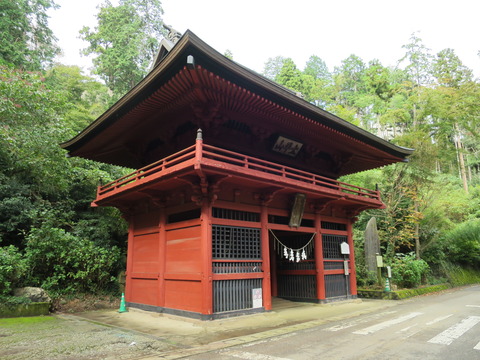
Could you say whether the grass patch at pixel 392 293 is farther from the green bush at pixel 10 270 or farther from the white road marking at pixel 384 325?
the green bush at pixel 10 270

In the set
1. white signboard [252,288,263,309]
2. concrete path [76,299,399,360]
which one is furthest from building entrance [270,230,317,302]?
white signboard [252,288,263,309]

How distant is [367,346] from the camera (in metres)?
6.41

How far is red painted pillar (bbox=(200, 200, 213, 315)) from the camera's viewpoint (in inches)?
349

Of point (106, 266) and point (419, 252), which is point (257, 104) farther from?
point (419, 252)

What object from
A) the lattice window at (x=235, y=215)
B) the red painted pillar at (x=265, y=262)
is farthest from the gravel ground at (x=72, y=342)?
the red painted pillar at (x=265, y=262)

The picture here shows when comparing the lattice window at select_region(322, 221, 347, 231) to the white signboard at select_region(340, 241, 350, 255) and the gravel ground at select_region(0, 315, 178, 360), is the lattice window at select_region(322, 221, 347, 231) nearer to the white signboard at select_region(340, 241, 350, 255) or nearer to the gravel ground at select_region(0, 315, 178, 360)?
the white signboard at select_region(340, 241, 350, 255)

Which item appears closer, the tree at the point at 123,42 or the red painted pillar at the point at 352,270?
the red painted pillar at the point at 352,270

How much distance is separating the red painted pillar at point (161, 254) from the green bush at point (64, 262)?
428 cm

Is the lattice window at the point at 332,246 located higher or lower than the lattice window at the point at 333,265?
higher

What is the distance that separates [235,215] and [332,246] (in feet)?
19.8

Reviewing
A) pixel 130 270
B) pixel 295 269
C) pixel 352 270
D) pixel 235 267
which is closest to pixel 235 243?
pixel 235 267

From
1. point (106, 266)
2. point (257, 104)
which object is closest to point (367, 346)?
point (257, 104)

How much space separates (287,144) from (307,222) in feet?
12.4

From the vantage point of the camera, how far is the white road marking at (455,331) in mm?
6703
